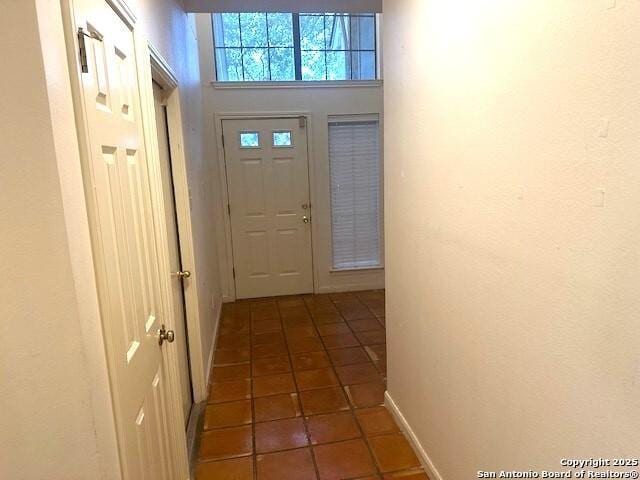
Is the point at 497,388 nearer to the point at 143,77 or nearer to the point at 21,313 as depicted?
the point at 21,313

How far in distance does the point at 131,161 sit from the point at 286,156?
10.2 ft

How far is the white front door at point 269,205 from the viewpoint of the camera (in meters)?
4.30

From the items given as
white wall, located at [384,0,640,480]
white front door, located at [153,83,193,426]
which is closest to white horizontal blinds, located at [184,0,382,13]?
white front door, located at [153,83,193,426]

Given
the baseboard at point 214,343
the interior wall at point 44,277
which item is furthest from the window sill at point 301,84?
the interior wall at point 44,277

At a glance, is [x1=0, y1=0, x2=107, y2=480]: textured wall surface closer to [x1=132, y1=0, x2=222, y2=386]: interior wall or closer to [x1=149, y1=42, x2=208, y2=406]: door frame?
[x1=132, y1=0, x2=222, y2=386]: interior wall

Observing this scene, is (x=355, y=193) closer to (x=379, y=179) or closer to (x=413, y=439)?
(x=379, y=179)

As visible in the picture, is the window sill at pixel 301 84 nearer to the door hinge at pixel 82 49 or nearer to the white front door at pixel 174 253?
the white front door at pixel 174 253

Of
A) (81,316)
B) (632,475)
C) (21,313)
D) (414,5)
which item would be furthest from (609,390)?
(414,5)

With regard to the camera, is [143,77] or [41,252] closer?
[41,252]

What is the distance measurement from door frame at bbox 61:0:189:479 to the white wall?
1.08 meters

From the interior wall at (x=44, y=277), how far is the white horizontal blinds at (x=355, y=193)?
370 centimetres

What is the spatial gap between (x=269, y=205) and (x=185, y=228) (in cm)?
204

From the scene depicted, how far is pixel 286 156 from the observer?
4.38m

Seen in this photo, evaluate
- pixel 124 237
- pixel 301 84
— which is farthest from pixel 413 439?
pixel 301 84
